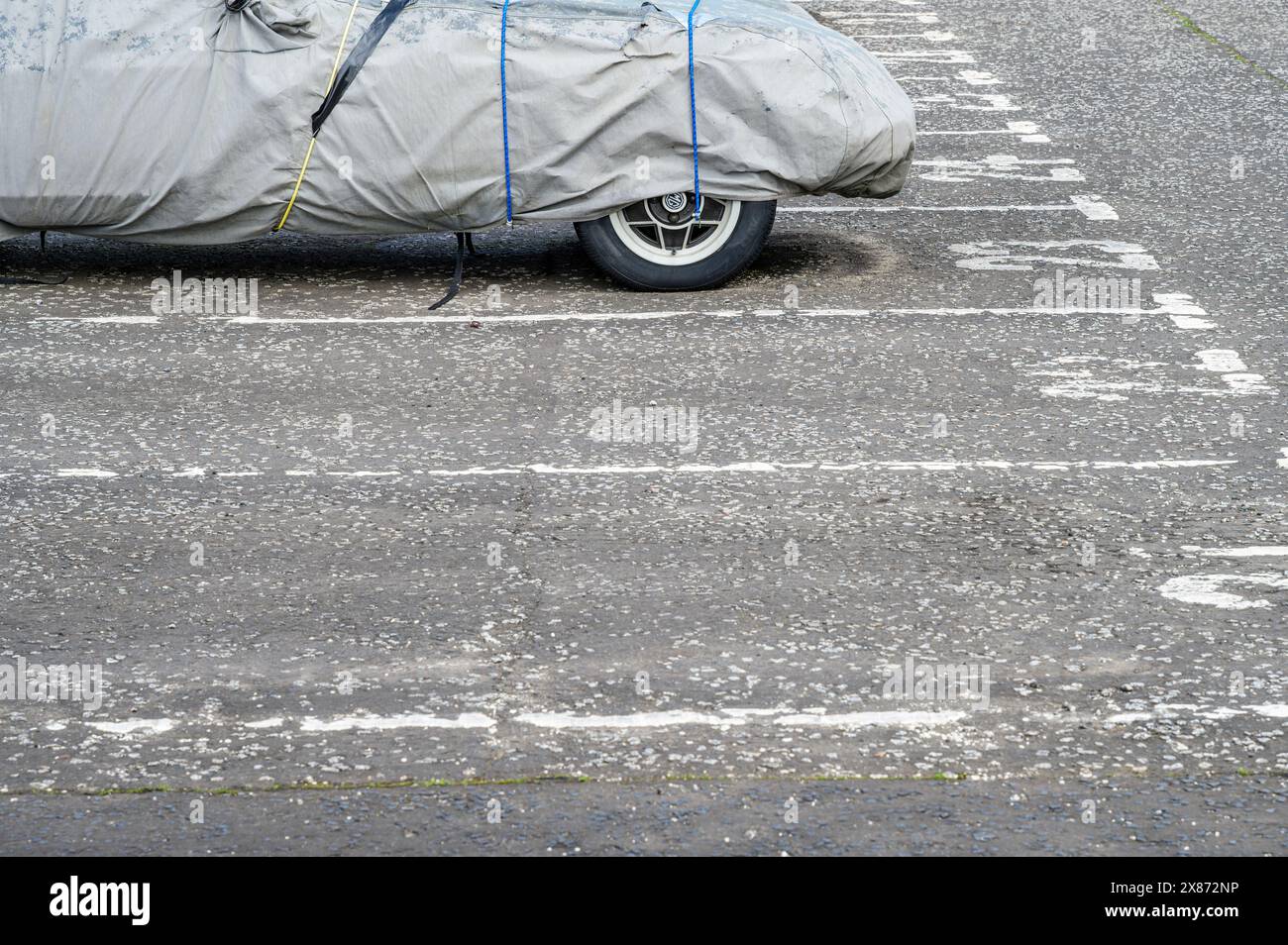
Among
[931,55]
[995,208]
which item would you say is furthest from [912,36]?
[995,208]

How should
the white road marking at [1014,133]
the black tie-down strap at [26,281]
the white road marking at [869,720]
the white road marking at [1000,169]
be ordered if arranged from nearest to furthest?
the white road marking at [869,720] < the black tie-down strap at [26,281] < the white road marking at [1000,169] < the white road marking at [1014,133]

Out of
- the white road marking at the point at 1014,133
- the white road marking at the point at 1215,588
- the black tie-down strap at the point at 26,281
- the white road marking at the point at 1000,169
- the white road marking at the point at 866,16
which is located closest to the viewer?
the white road marking at the point at 1215,588

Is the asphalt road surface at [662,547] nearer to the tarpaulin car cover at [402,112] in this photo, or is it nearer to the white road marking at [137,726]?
the white road marking at [137,726]

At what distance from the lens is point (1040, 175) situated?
11672mm

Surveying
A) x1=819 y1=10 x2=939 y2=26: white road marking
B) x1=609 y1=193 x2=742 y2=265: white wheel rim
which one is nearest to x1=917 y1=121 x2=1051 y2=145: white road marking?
x1=609 y1=193 x2=742 y2=265: white wheel rim

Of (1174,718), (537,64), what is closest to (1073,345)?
(537,64)

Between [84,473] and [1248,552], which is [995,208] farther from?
[84,473]

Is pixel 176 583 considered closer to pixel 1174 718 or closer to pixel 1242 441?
pixel 1174 718

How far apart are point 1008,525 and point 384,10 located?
461 centimetres

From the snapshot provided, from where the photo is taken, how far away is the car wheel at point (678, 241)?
912 centimetres

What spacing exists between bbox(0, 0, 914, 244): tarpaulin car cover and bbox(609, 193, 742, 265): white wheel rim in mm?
143

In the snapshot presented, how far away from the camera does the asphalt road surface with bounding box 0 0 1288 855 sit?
15.1 feet

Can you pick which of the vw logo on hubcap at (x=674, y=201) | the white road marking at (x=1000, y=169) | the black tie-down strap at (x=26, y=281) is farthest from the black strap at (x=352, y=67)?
the white road marking at (x=1000, y=169)

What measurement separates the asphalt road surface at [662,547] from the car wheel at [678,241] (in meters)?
0.20
